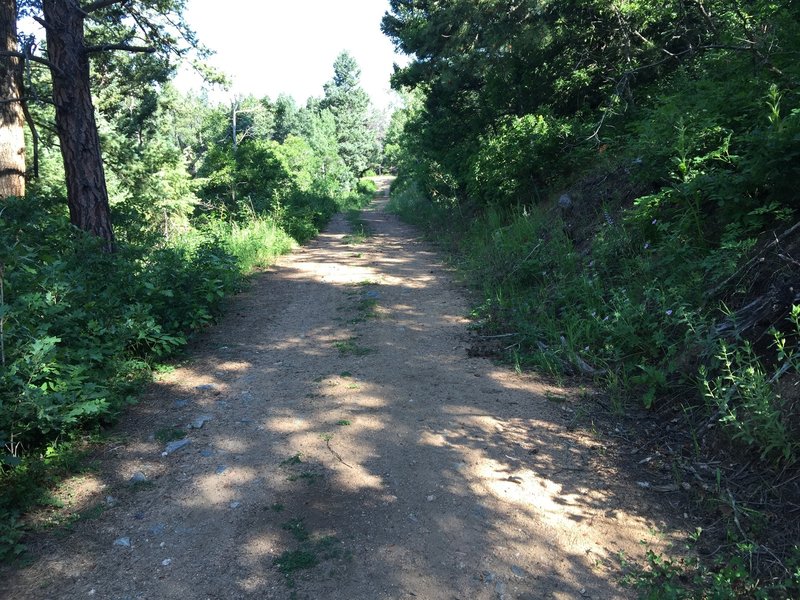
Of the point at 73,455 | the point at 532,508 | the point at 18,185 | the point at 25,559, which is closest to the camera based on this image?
the point at 25,559

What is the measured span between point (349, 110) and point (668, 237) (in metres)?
57.9

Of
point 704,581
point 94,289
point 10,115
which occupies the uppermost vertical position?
point 10,115

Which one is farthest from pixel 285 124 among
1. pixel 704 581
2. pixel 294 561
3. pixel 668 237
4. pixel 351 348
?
pixel 704 581

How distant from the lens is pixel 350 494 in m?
3.36

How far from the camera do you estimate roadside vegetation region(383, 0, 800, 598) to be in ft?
10.1

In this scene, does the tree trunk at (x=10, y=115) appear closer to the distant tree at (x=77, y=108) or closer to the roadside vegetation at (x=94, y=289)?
the roadside vegetation at (x=94, y=289)

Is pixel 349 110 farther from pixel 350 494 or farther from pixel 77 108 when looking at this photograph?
pixel 350 494

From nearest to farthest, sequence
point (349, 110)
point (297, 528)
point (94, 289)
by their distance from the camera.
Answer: point (297, 528)
point (94, 289)
point (349, 110)

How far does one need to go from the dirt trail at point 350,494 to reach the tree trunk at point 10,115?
4993 millimetres

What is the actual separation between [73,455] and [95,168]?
15.4 ft

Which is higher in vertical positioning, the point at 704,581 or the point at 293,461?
the point at 293,461

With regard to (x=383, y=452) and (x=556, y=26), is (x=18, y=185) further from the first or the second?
(x=556, y=26)

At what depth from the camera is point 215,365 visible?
18.8ft

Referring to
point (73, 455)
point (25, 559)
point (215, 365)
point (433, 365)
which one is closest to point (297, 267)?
point (215, 365)
